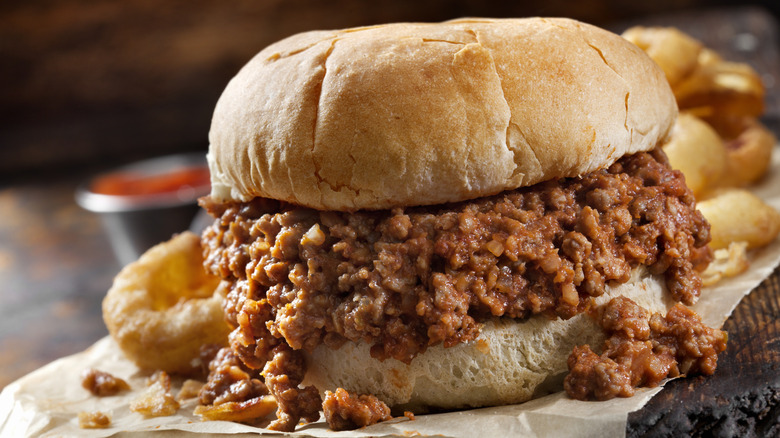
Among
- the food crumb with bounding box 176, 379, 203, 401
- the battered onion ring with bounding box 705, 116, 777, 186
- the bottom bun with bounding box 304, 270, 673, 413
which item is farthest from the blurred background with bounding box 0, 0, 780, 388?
the bottom bun with bounding box 304, 270, 673, 413

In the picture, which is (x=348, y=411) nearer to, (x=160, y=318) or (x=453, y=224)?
(x=453, y=224)

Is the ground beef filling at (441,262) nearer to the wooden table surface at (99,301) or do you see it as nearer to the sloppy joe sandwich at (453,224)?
the sloppy joe sandwich at (453,224)

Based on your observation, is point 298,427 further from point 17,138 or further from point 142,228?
point 17,138

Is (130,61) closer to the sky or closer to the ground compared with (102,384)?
closer to the ground

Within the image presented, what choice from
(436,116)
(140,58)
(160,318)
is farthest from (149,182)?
(140,58)

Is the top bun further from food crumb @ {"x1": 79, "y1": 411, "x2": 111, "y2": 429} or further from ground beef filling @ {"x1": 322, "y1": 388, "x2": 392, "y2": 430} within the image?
food crumb @ {"x1": 79, "y1": 411, "x2": 111, "y2": 429}

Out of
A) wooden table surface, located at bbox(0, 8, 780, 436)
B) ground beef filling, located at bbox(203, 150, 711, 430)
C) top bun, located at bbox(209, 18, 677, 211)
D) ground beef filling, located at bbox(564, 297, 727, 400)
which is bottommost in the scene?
wooden table surface, located at bbox(0, 8, 780, 436)

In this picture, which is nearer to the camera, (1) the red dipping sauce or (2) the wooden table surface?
(2) the wooden table surface

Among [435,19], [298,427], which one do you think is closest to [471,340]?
[298,427]
